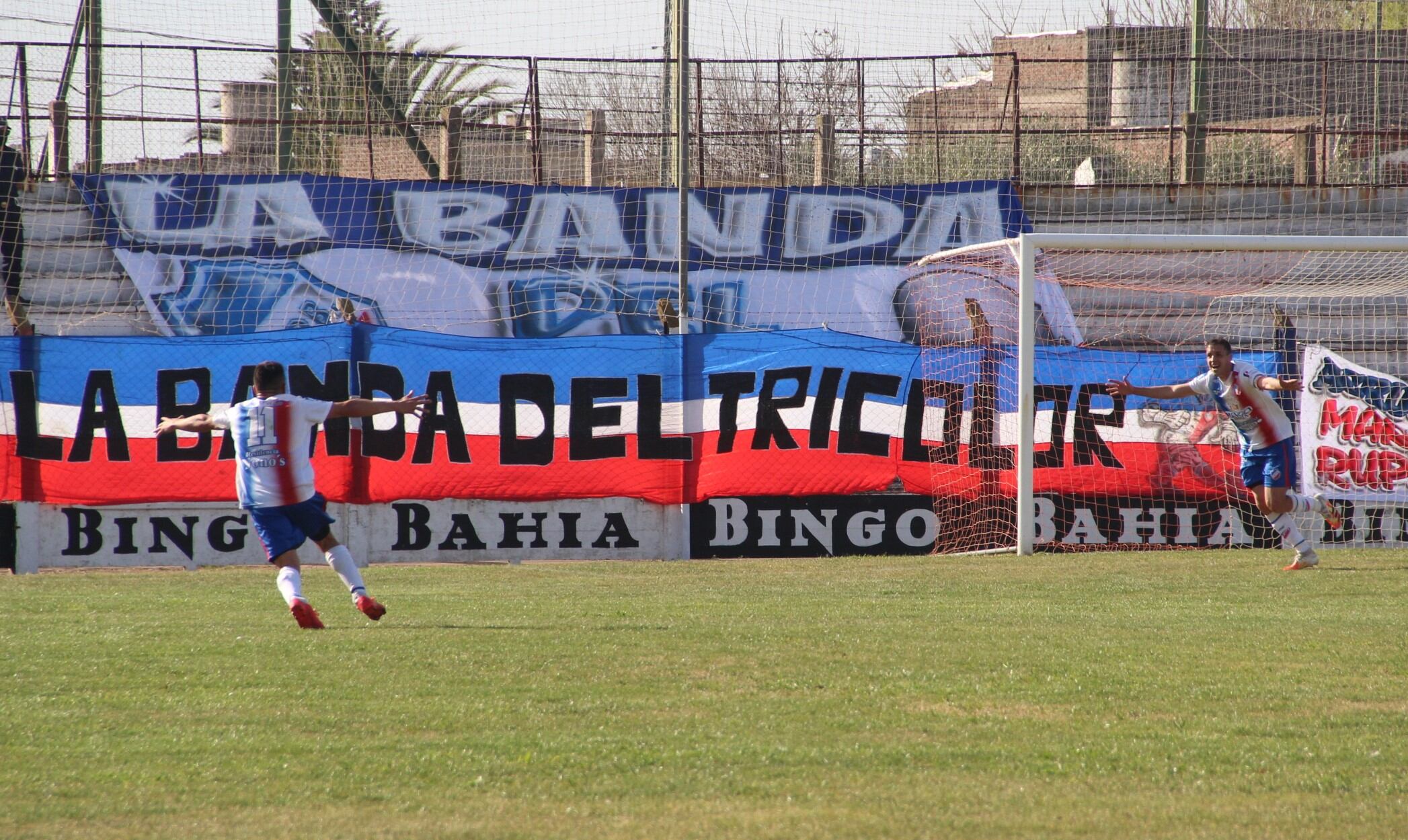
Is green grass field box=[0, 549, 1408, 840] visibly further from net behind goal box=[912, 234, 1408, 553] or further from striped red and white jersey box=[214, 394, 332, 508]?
net behind goal box=[912, 234, 1408, 553]

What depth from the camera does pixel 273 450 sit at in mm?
8680

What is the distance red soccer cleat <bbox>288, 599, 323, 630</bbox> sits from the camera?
27.2 feet

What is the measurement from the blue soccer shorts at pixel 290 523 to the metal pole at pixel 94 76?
41.9ft

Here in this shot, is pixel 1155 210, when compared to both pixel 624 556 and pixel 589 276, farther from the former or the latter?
pixel 624 556

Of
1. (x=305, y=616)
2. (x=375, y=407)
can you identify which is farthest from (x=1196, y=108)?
(x=305, y=616)

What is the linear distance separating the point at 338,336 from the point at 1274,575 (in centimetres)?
855

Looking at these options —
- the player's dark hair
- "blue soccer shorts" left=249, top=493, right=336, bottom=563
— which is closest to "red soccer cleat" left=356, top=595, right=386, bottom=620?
"blue soccer shorts" left=249, top=493, right=336, bottom=563

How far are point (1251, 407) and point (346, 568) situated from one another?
24.9 ft

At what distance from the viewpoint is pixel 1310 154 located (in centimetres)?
2091

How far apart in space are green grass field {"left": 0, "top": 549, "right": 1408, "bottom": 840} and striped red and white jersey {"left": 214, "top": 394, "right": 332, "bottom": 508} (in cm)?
82

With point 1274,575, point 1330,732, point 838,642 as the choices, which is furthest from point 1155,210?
point 1330,732

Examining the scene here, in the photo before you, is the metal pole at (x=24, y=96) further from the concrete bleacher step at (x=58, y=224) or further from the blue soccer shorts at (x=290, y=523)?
the blue soccer shorts at (x=290, y=523)

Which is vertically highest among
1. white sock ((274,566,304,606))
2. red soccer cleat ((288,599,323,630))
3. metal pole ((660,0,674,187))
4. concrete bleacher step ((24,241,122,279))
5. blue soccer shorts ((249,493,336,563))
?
metal pole ((660,0,674,187))

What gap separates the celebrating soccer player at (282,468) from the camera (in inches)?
341
